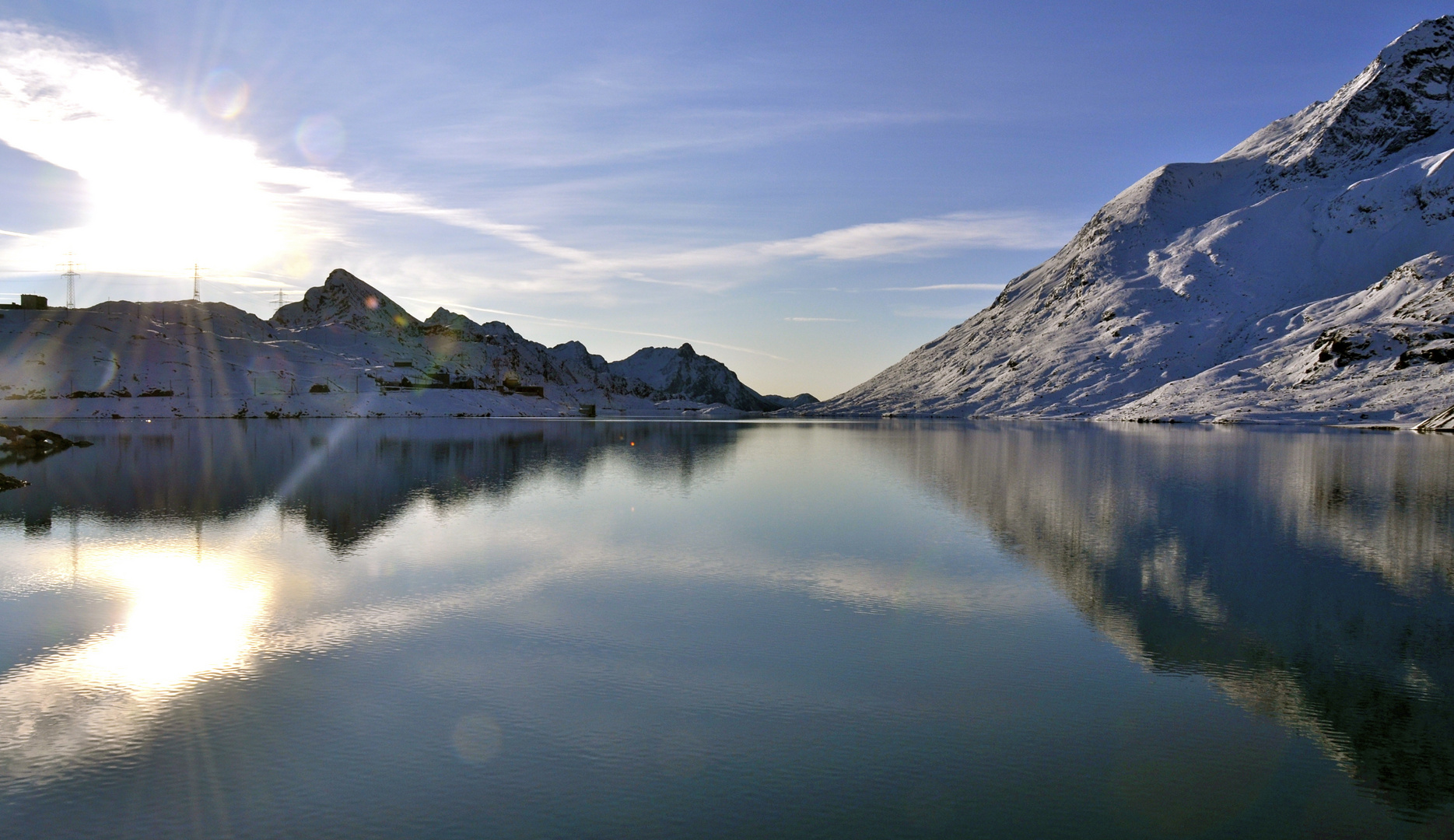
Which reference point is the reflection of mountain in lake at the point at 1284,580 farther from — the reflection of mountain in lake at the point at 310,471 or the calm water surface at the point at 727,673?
the reflection of mountain in lake at the point at 310,471

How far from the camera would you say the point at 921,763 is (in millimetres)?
13922

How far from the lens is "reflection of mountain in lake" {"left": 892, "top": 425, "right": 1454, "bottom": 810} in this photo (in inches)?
640

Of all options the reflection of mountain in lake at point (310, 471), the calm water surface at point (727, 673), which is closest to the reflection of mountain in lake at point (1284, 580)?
the calm water surface at point (727, 673)

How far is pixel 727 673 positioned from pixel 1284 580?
66.4ft

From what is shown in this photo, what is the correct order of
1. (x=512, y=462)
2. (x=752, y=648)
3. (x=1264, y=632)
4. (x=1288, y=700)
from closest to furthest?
(x=1288, y=700) → (x=752, y=648) → (x=1264, y=632) → (x=512, y=462)

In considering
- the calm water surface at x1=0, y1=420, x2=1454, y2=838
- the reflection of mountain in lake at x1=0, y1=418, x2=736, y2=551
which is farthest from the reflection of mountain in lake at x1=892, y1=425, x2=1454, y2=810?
the reflection of mountain in lake at x1=0, y1=418, x2=736, y2=551

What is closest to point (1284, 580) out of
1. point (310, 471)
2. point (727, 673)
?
point (727, 673)

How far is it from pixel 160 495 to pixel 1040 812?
53.9 metres

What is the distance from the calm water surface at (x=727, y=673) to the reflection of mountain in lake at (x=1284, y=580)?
147 millimetres

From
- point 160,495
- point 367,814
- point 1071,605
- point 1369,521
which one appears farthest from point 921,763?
point 160,495

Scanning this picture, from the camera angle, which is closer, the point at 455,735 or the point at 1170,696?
the point at 455,735

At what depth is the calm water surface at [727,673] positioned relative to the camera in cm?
1265

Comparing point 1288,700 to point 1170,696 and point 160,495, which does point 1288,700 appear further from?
point 160,495

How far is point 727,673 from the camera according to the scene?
18.5 meters
